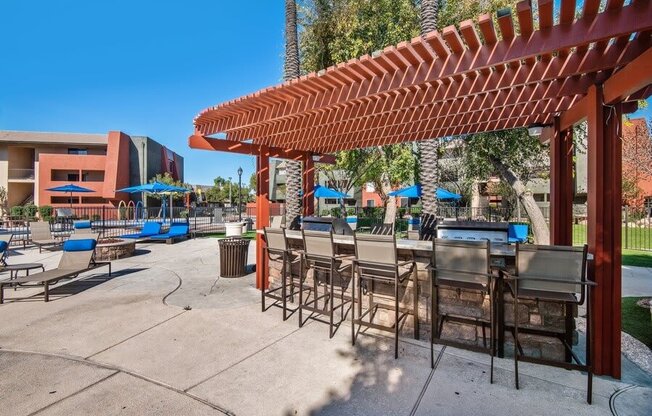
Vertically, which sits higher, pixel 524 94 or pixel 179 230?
pixel 524 94

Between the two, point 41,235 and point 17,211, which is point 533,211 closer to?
point 41,235

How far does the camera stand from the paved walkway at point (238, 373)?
2.74 m

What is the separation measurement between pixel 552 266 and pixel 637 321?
328 centimetres

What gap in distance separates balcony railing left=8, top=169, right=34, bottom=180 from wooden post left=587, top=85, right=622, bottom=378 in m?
47.1

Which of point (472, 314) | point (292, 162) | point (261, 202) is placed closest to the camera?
point (472, 314)

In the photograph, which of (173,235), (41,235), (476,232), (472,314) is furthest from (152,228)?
(472,314)

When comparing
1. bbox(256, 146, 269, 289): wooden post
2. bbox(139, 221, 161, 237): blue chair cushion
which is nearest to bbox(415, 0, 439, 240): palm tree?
bbox(256, 146, 269, 289): wooden post

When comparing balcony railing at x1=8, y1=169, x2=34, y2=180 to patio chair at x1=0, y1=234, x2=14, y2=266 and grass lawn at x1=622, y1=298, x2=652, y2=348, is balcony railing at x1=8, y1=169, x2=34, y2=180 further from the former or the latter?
grass lawn at x1=622, y1=298, x2=652, y2=348

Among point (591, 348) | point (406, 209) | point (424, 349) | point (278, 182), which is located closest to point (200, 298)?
point (424, 349)

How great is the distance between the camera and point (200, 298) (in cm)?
577

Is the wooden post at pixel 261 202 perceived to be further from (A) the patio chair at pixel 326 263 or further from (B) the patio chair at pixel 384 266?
(B) the patio chair at pixel 384 266

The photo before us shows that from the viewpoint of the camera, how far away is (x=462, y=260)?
328 cm

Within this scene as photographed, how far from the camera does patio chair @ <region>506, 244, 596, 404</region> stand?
292 centimetres

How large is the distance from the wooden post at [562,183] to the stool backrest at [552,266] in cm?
238
